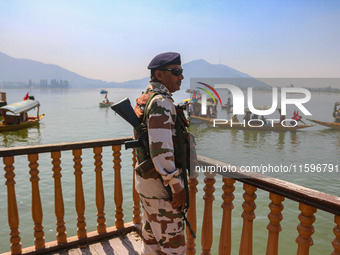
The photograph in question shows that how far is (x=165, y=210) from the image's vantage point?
2.21m

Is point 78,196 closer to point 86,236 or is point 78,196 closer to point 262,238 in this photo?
point 86,236

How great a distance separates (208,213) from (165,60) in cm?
135

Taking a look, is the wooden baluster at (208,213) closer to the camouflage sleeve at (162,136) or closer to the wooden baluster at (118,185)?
the camouflage sleeve at (162,136)

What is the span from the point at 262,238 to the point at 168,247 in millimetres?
7109

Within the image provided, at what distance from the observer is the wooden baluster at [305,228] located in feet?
5.14

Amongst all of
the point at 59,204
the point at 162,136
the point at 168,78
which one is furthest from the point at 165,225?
the point at 59,204

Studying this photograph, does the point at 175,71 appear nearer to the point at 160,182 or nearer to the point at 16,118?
the point at 160,182

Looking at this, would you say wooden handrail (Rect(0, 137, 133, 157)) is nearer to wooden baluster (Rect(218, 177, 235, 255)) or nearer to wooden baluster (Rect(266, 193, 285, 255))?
wooden baluster (Rect(218, 177, 235, 255))

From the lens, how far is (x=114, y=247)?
323cm

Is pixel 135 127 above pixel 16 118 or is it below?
above

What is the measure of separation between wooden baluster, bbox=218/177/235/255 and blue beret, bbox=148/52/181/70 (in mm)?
1004

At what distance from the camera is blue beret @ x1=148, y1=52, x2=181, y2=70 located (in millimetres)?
2176

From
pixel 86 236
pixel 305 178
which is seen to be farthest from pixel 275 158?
pixel 86 236

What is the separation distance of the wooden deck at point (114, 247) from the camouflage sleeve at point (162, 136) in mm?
1667
